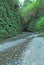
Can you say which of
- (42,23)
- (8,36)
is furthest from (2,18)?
(42,23)

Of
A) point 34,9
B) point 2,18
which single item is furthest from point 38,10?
point 2,18

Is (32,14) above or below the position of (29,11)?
below

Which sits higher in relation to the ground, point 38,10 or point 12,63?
point 12,63

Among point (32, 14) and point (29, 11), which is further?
point (32, 14)

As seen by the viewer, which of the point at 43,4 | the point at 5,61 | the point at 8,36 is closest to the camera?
the point at 5,61

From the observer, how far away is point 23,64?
909 cm

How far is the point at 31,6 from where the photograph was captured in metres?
36.8

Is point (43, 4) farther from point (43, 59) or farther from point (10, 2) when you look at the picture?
point (43, 59)

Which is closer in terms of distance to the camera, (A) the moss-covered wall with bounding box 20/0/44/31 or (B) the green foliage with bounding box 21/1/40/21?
(A) the moss-covered wall with bounding box 20/0/44/31

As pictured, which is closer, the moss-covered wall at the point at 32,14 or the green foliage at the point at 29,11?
the moss-covered wall at the point at 32,14

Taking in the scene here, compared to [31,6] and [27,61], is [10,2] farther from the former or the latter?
[27,61]

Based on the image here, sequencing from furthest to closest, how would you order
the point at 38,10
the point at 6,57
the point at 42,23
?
1. the point at 38,10
2. the point at 42,23
3. the point at 6,57

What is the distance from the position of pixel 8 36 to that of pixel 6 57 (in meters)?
11.7

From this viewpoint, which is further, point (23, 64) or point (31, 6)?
point (31, 6)
